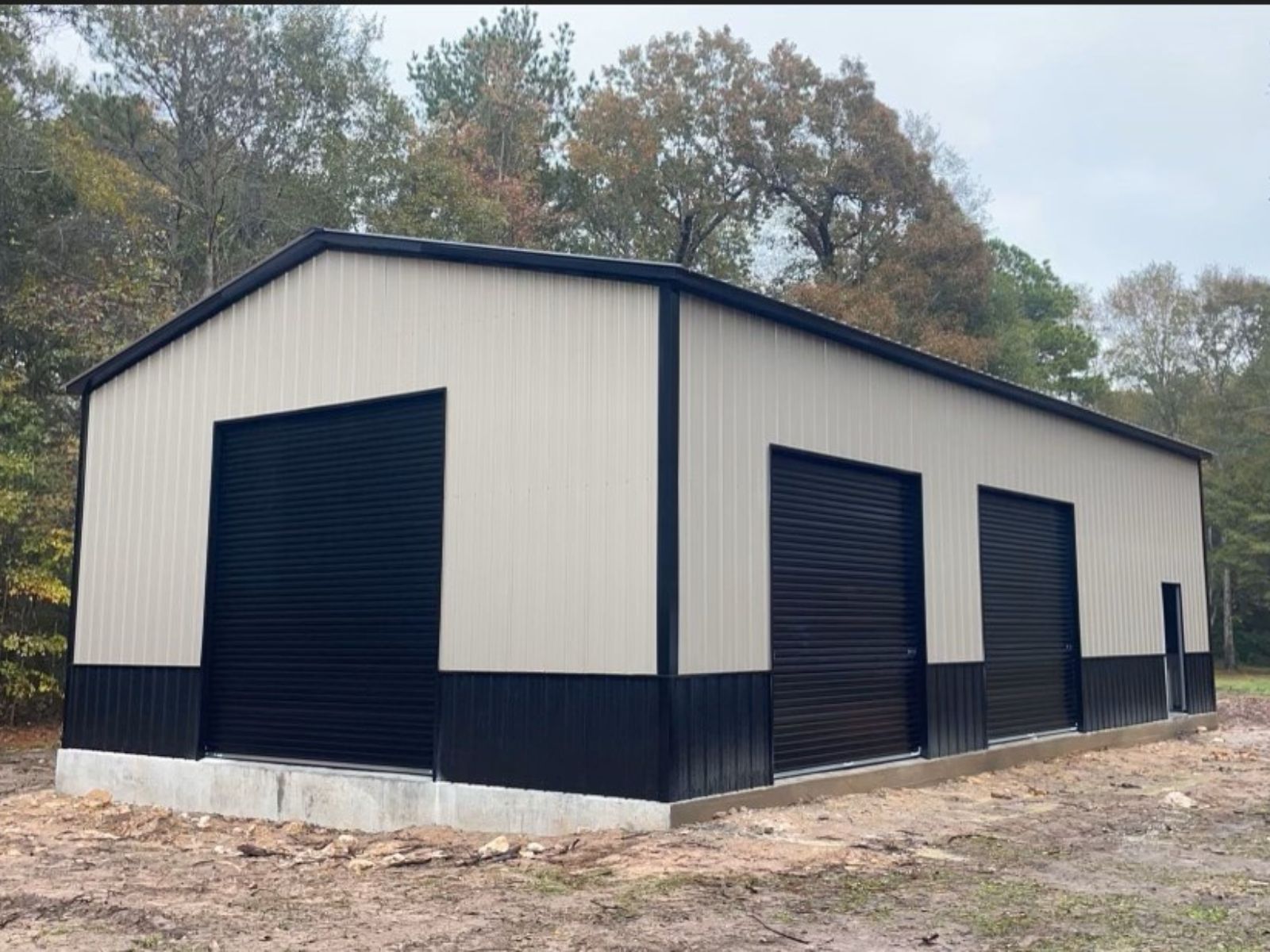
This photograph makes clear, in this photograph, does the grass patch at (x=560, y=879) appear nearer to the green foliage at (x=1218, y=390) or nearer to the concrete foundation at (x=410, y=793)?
the concrete foundation at (x=410, y=793)

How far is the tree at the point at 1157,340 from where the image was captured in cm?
4394

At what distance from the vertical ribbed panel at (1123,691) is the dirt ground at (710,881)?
4061 mm

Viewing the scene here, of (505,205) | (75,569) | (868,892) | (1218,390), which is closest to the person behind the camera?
(868,892)

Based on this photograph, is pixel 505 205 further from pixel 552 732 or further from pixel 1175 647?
pixel 552 732

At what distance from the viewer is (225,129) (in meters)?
26.2

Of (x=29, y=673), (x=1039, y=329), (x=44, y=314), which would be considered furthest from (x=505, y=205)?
(x=1039, y=329)

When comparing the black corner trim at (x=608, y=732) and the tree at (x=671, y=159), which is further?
the tree at (x=671, y=159)

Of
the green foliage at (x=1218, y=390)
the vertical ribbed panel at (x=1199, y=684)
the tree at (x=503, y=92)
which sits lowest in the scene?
the vertical ribbed panel at (x=1199, y=684)

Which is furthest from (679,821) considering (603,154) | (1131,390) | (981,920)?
(1131,390)

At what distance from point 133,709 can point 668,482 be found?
7304 millimetres

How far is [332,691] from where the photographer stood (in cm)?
1201

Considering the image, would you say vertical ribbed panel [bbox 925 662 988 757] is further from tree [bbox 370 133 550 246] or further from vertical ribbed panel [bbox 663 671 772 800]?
tree [bbox 370 133 550 246]

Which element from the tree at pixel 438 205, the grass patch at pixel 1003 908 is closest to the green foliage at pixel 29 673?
the tree at pixel 438 205

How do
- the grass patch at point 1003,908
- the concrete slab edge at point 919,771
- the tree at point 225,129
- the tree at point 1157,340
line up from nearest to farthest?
1. the grass patch at point 1003,908
2. the concrete slab edge at point 919,771
3. the tree at point 225,129
4. the tree at point 1157,340
